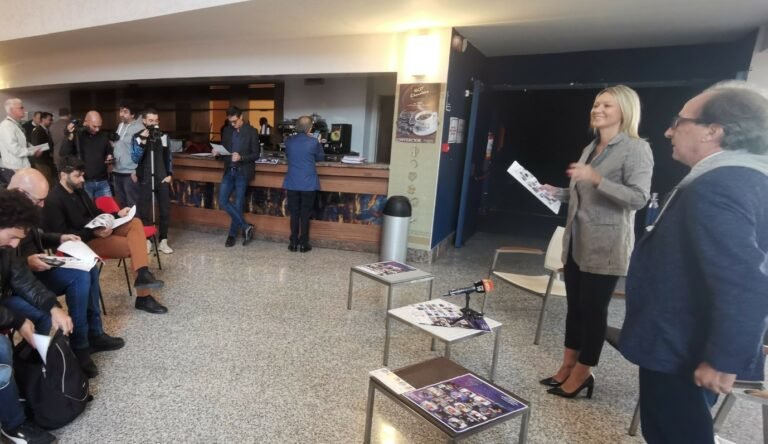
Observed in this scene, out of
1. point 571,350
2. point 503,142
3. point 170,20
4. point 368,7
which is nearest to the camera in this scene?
point 571,350

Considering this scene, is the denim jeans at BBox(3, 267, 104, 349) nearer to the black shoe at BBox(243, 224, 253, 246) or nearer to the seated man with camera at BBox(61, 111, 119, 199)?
the seated man with camera at BBox(61, 111, 119, 199)

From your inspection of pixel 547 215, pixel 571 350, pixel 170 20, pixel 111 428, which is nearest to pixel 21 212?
pixel 111 428

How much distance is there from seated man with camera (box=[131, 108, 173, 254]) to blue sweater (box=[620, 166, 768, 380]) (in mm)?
4387

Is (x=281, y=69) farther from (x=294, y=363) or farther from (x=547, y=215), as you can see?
(x=547, y=215)

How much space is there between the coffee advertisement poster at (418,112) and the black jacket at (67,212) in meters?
2.91

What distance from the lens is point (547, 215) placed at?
8141 mm

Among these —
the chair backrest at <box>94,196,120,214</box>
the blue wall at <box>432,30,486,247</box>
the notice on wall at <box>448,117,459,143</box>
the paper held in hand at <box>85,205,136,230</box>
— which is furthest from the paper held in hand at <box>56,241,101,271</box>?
the notice on wall at <box>448,117,459,143</box>

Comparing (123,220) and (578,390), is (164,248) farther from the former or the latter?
(578,390)

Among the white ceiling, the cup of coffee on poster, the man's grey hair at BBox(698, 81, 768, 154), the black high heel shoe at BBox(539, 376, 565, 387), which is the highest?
the white ceiling

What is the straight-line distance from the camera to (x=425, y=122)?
4340 millimetres

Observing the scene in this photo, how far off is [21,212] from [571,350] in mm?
2690

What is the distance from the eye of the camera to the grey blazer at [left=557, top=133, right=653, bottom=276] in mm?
1869

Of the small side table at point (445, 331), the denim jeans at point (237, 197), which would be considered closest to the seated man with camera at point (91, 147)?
the denim jeans at point (237, 197)

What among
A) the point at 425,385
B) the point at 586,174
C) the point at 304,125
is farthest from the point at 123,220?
the point at 586,174
